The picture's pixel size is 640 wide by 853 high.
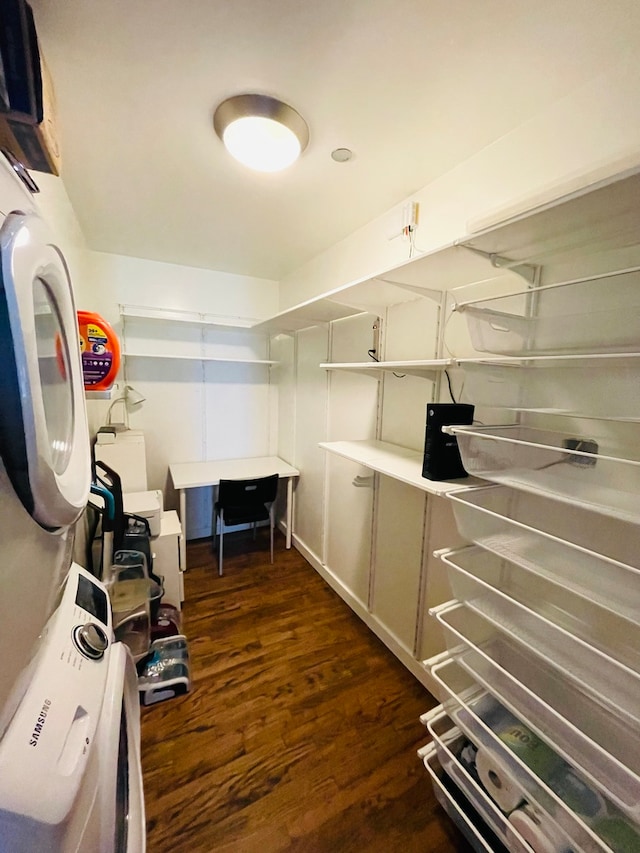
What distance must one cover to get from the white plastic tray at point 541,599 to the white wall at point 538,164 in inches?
37.9

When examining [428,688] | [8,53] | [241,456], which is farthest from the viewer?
[241,456]

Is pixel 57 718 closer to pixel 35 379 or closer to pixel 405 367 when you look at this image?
pixel 35 379

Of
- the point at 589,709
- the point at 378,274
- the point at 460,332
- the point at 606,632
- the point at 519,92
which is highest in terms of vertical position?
the point at 519,92

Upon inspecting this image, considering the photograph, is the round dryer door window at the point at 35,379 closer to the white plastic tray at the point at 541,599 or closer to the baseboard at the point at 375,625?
the white plastic tray at the point at 541,599

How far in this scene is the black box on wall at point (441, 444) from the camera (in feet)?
4.19

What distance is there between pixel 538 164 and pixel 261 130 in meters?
0.98

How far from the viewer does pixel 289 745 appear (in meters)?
1.50

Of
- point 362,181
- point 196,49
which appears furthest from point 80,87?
point 362,181

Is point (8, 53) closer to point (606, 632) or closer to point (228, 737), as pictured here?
point (606, 632)

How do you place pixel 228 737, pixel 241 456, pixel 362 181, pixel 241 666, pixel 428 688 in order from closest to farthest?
pixel 228 737, pixel 362 181, pixel 428 688, pixel 241 666, pixel 241 456

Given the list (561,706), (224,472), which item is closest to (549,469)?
(561,706)

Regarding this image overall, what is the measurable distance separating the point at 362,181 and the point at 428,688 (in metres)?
2.49

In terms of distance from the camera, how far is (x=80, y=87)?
1168mm

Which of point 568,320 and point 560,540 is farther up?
point 568,320
